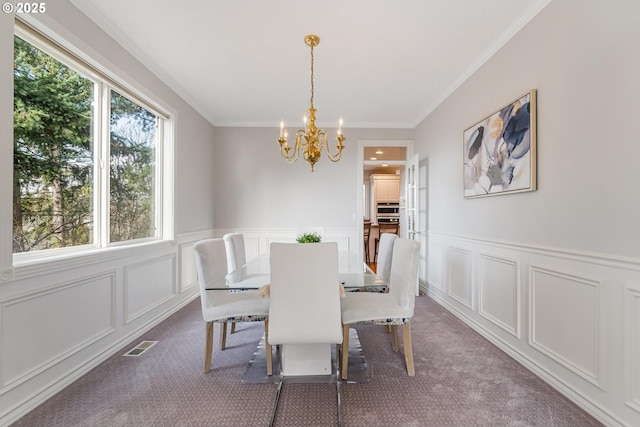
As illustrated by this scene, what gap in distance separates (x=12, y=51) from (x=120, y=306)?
6.27 ft

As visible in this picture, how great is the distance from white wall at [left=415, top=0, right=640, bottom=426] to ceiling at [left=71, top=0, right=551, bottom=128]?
357mm

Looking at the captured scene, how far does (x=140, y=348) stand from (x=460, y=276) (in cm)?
320

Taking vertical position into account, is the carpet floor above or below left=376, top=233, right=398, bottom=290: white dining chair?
below

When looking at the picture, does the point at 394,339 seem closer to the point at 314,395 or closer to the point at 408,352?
the point at 408,352

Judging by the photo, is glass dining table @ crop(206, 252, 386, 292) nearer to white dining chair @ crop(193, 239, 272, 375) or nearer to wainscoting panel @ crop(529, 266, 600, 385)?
white dining chair @ crop(193, 239, 272, 375)

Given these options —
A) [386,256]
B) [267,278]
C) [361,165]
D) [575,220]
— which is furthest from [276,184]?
[575,220]

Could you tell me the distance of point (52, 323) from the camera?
190cm

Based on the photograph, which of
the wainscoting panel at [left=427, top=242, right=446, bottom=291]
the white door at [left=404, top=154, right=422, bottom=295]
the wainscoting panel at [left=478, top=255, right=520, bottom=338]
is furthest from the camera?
the white door at [left=404, top=154, right=422, bottom=295]

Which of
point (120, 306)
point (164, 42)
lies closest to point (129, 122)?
point (164, 42)

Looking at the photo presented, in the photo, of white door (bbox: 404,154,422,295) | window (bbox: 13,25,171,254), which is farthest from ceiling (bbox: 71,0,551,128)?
white door (bbox: 404,154,422,295)

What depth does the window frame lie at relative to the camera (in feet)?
6.27

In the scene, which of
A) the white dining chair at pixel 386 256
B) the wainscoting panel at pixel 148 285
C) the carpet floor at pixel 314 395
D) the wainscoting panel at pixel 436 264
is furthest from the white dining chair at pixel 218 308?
the wainscoting panel at pixel 436 264

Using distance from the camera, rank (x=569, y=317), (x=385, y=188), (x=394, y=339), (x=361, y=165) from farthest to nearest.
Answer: (x=385, y=188) < (x=361, y=165) < (x=394, y=339) < (x=569, y=317)

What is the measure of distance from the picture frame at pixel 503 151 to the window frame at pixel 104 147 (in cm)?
324
